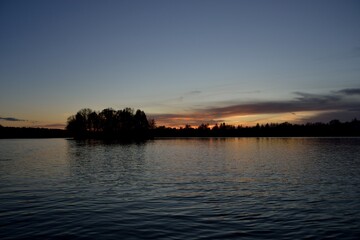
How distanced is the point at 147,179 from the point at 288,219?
715 inches

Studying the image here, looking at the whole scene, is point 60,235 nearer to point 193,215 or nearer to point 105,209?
point 105,209

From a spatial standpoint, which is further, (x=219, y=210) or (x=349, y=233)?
(x=219, y=210)

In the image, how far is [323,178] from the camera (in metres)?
32.5

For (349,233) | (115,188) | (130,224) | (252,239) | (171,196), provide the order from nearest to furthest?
(252,239) → (349,233) → (130,224) → (171,196) → (115,188)

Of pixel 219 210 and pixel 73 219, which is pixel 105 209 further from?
pixel 219 210

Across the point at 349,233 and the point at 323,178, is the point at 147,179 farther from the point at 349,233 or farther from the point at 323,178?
the point at 349,233

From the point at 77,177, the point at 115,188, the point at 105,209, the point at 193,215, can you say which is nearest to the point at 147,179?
the point at 115,188

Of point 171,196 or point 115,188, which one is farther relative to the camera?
point 115,188

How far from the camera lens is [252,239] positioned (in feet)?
43.8

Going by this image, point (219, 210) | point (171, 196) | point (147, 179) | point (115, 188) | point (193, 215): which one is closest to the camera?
point (193, 215)

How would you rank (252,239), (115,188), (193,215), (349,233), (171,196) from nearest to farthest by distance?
(252,239)
(349,233)
(193,215)
(171,196)
(115,188)

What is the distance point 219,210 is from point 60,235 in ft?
30.5

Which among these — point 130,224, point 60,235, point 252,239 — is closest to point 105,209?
point 130,224

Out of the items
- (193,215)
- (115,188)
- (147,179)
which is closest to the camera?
(193,215)
